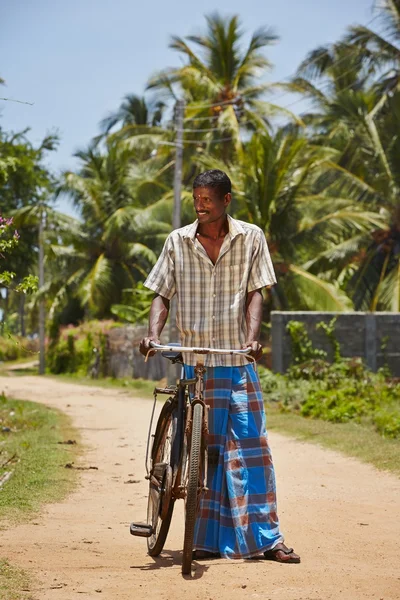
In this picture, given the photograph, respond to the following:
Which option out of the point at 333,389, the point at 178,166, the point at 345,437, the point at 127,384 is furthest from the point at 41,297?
the point at 345,437

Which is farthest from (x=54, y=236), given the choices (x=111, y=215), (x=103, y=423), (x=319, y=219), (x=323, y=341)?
(x=103, y=423)

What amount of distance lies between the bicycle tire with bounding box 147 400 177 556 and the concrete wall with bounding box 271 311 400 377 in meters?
13.2

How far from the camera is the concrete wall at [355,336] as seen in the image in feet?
62.0

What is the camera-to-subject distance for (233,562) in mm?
5551

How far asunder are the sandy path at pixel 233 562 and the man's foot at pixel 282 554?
80 mm

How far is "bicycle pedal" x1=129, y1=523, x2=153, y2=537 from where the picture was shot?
570cm

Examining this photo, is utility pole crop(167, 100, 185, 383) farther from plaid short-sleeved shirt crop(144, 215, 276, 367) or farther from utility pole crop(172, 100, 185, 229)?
plaid short-sleeved shirt crop(144, 215, 276, 367)

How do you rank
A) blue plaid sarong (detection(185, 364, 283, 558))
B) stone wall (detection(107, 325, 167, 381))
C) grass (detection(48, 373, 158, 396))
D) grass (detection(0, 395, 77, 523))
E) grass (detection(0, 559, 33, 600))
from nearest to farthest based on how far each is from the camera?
grass (detection(0, 559, 33, 600)) → blue plaid sarong (detection(185, 364, 283, 558)) → grass (detection(0, 395, 77, 523)) → grass (detection(48, 373, 158, 396)) → stone wall (detection(107, 325, 167, 381))

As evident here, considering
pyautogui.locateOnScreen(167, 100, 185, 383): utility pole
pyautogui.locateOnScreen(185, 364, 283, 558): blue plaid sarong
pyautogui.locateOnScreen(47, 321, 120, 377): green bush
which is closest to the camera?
pyautogui.locateOnScreen(185, 364, 283, 558): blue plaid sarong

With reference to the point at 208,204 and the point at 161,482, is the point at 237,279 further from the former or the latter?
the point at 161,482

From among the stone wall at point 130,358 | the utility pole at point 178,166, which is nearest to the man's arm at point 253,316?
the utility pole at point 178,166

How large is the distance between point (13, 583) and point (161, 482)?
1.03 metres

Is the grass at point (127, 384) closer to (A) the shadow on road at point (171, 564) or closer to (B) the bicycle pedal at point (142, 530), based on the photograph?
(A) the shadow on road at point (171, 564)

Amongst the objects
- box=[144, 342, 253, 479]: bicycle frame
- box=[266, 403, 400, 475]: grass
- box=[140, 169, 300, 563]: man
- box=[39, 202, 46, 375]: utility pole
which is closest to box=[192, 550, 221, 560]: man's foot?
box=[140, 169, 300, 563]: man
